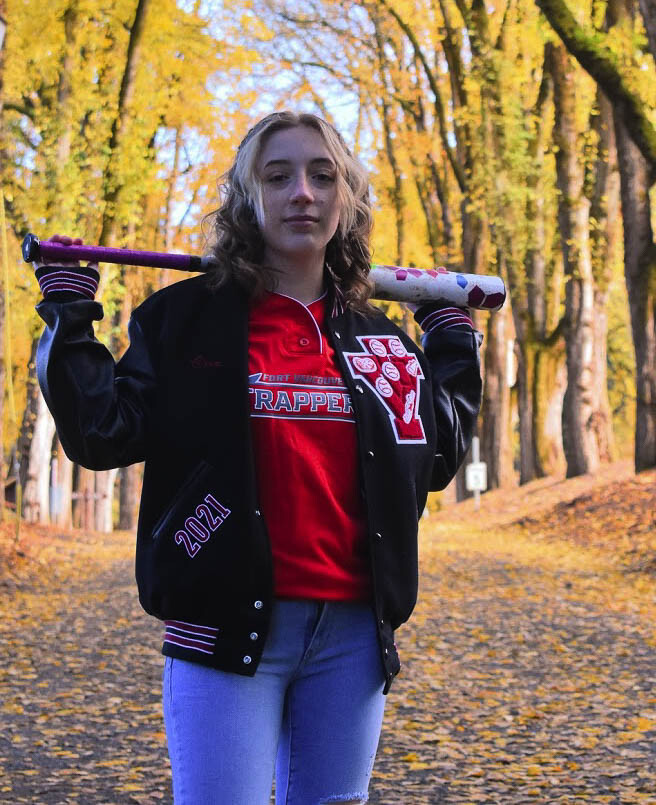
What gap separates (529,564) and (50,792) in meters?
10.4

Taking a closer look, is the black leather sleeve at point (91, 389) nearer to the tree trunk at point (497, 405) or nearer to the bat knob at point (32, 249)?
the bat knob at point (32, 249)

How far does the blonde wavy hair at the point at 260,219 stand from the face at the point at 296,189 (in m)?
0.02

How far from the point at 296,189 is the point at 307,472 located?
63 centimetres

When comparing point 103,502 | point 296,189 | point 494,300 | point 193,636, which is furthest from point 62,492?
point 193,636

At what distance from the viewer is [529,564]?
15469 millimetres

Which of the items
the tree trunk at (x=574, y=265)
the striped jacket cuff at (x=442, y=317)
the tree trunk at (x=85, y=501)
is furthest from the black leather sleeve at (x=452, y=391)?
the tree trunk at (x=85, y=501)

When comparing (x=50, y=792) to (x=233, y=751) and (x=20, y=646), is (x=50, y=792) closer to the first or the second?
(x=233, y=751)

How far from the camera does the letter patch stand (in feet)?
8.25

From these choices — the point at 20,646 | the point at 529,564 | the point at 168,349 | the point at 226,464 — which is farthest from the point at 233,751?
the point at 529,564

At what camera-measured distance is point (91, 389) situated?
2.53 metres

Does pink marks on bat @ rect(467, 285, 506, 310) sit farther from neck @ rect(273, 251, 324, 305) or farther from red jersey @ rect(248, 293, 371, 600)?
red jersey @ rect(248, 293, 371, 600)

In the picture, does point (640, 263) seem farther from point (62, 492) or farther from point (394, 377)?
point (394, 377)

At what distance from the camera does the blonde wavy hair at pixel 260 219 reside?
2752 mm

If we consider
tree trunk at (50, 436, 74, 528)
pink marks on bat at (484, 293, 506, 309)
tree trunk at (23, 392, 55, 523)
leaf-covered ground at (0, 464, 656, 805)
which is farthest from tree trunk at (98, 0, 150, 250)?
pink marks on bat at (484, 293, 506, 309)
